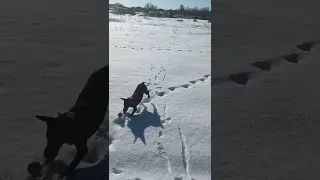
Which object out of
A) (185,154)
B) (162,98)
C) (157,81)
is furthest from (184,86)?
(185,154)

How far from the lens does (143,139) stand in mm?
2930

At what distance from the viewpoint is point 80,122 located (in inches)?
97.7

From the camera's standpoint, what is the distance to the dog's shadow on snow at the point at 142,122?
9.86 feet

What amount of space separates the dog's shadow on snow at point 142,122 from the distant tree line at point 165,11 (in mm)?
1771

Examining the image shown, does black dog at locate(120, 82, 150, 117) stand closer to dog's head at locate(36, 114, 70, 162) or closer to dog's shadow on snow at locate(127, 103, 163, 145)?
dog's shadow on snow at locate(127, 103, 163, 145)

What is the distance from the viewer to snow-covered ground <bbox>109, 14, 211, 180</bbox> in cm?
268
